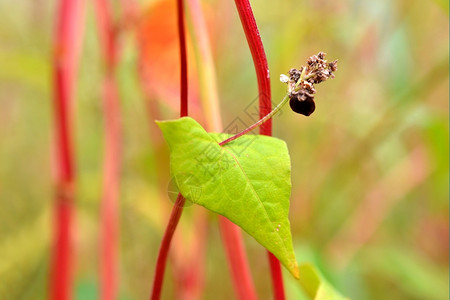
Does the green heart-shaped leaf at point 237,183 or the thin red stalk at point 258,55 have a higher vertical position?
the thin red stalk at point 258,55

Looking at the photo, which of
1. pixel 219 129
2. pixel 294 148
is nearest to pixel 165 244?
pixel 219 129

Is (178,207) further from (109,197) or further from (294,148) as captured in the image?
(294,148)

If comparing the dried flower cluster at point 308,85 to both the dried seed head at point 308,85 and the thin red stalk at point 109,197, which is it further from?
the thin red stalk at point 109,197

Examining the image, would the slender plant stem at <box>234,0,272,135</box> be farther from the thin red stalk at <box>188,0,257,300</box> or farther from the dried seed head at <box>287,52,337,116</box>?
the thin red stalk at <box>188,0,257,300</box>

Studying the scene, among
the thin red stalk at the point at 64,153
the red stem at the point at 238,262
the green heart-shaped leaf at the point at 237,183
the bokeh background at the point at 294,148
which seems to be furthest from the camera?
the bokeh background at the point at 294,148

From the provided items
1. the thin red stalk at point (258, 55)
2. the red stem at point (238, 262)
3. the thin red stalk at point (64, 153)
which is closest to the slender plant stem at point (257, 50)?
the thin red stalk at point (258, 55)

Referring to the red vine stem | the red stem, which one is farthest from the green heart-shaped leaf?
the red stem

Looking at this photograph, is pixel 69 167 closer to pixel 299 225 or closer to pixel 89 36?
pixel 299 225

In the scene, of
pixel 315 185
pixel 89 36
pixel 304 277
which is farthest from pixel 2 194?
pixel 304 277
